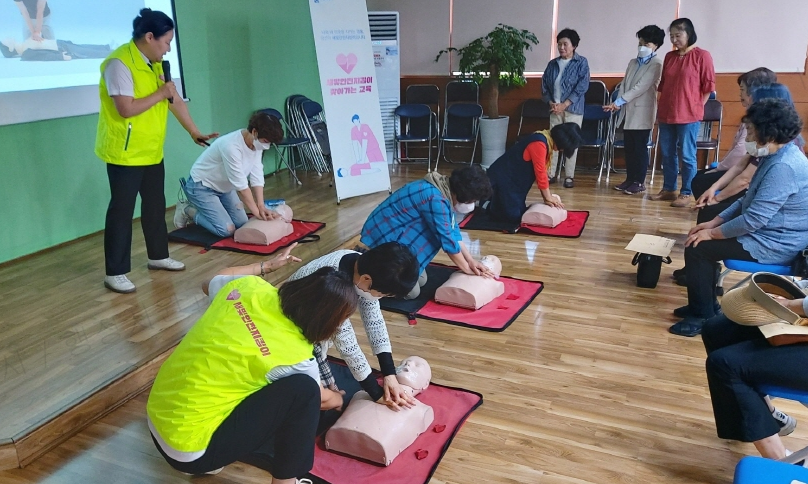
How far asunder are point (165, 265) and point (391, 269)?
2.29 m

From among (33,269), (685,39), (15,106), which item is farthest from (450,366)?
(685,39)

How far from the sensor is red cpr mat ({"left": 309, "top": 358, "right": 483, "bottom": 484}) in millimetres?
2088

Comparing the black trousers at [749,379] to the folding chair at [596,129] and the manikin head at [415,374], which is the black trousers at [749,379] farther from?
the folding chair at [596,129]

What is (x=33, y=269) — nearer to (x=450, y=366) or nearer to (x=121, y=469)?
(x=121, y=469)

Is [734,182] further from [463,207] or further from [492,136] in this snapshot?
[492,136]

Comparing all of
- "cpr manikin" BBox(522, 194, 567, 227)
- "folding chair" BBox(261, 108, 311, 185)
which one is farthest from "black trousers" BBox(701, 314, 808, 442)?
"folding chair" BBox(261, 108, 311, 185)

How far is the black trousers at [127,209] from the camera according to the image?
127 inches

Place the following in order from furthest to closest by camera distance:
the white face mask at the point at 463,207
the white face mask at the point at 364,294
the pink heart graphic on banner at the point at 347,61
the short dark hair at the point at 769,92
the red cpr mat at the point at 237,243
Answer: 1. the pink heart graphic on banner at the point at 347,61
2. the red cpr mat at the point at 237,243
3. the short dark hair at the point at 769,92
4. the white face mask at the point at 463,207
5. the white face mask at the point at 364,294

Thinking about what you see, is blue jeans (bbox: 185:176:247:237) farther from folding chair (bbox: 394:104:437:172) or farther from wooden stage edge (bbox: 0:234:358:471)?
folding chair (bbox: 394:104:437:172)

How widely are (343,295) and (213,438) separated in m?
0.53

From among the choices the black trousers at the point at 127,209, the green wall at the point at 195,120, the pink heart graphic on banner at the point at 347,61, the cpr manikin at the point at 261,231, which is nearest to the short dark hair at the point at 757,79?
the pink heart graphic on banner at the point at 347,61

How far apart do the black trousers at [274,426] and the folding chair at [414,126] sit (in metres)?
5.26

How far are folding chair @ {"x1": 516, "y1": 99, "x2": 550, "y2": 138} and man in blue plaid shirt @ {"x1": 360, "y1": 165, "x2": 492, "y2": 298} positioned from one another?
13.0 feet

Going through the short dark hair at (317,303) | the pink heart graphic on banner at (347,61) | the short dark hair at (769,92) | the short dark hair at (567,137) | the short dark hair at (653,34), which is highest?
the short dark hair at (653,34)
